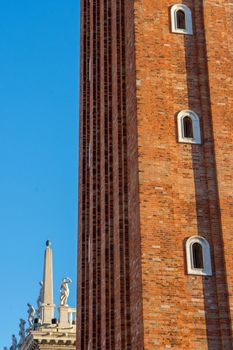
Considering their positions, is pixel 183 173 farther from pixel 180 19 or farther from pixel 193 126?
pixel 180 19

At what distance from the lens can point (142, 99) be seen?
79.6ft

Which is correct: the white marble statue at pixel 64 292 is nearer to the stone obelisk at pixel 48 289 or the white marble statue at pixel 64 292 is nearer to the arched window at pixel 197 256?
the stone obelisk at pixel 48 289

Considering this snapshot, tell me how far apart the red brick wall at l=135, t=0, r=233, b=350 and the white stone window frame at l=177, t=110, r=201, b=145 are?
0.15 m

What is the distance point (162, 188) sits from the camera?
22922 mm

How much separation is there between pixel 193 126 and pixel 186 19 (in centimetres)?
388

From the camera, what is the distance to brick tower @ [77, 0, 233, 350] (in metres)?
21.7

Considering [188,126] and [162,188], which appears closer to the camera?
[162,188]

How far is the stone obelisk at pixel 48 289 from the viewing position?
1847 inches

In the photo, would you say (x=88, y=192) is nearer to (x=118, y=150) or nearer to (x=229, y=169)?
(x=118, y=150)

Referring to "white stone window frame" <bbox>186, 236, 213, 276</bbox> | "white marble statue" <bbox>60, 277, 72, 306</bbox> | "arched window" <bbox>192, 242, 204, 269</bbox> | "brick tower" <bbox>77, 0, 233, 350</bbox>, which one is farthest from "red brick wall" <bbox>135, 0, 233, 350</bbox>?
"white marble statue" <bbox>60, 277, 72, 306</bbox>

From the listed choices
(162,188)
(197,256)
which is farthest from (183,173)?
(197,256)

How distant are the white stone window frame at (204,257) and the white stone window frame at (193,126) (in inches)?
118

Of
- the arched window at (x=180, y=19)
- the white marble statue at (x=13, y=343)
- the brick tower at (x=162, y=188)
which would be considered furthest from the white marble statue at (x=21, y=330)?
the arched window at (x=180, y=19)

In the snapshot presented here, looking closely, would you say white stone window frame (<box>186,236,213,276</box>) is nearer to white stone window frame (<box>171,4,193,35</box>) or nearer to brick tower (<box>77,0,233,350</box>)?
brick tower (<box>77,0,233,350</box>)
